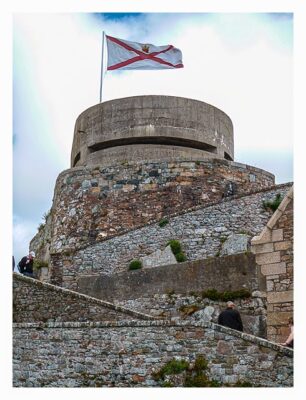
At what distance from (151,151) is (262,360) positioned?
1141 cm

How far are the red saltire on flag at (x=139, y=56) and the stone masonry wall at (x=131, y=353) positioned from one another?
11845 millimetres

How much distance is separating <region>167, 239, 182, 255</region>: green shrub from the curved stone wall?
374 centimetres

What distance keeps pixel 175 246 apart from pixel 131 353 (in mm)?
6496

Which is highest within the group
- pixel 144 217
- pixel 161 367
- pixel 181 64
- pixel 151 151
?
pixel 181 64

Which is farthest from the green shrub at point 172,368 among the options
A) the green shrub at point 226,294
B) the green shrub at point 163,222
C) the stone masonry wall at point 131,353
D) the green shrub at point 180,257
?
the green shrub at point 163,222

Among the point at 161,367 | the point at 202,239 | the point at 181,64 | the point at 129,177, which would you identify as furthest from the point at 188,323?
the point at 181,64

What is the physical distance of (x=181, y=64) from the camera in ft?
74.1

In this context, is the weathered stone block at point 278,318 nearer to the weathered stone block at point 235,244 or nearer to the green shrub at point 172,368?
the green shrub at point 172,368

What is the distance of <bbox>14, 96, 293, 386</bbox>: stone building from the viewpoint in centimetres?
1141

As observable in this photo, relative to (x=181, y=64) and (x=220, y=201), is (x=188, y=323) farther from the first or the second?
(x=181, y=64)

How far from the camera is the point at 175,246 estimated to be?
17828 millimetres

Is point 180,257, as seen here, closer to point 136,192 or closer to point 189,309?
point 189,309

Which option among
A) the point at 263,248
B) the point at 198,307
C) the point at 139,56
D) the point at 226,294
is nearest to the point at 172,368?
the point at 263,248

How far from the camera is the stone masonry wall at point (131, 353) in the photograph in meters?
10.9
